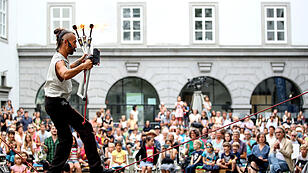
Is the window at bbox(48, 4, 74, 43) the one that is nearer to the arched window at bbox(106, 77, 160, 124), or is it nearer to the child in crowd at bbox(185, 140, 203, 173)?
the arched window at bbox(106, 77, 160, 124)

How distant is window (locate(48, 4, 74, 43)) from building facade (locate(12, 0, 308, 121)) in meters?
0.05

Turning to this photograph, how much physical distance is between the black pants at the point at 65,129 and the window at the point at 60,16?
62.0ft

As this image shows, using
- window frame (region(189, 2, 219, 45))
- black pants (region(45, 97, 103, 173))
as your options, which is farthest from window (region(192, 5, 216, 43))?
black pants (region(45, 97, 103, 173))

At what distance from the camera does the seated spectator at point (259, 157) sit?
10828mm

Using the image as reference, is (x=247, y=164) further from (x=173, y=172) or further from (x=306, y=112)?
(x=306, y=112)

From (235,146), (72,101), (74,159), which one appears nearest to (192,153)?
(235,146)

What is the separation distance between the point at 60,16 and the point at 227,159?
15576 millimetres

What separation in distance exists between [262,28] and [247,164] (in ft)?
48.0

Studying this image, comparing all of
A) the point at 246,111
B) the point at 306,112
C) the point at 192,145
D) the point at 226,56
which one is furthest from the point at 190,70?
the point at 192,145

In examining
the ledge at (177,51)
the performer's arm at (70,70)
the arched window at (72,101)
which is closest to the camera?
the performer's arm at (70,70)

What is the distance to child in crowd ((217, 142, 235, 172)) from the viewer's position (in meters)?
11.1

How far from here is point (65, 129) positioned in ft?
19.3

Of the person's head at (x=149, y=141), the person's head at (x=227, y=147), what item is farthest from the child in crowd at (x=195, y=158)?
the person's head at (x=149, y=141)

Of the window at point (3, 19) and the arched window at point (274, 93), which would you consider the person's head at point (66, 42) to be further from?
the arched window at point (274, 93)
